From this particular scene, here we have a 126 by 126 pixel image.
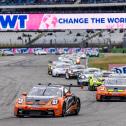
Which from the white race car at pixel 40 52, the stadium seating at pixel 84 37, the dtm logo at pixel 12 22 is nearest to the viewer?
the dtm logo at pixel 12 22

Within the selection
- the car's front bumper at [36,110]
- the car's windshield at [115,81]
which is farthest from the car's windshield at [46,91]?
the car's windshield at [115,81]

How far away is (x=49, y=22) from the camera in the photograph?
297ft

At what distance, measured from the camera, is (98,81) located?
115ft

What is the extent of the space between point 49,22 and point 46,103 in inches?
2815

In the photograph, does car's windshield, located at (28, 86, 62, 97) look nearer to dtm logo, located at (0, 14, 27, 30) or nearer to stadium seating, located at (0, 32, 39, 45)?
dtm logo, located at (0, 14, 27, 30)

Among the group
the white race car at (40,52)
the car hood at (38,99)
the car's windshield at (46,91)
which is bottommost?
the white race car at (40,52)

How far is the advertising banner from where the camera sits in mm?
89525

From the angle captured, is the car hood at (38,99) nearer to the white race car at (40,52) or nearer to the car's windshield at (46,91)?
the car's windshield at (46,91)

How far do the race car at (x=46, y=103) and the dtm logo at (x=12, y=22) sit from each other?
68.8 meters

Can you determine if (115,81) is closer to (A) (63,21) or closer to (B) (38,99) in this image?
(B) (38,99)

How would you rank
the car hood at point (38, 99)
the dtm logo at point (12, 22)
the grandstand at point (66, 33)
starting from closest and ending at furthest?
1. the car hood at point (38, 99)
2. the dtm logo at point (12, 22)
3. the grandstand at point (66, 33)

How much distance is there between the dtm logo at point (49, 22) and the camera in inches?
3556

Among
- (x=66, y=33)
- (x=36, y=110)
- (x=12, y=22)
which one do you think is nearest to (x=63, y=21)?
(x=12, y=22)

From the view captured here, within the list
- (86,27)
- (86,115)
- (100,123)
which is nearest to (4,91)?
(86,115)
